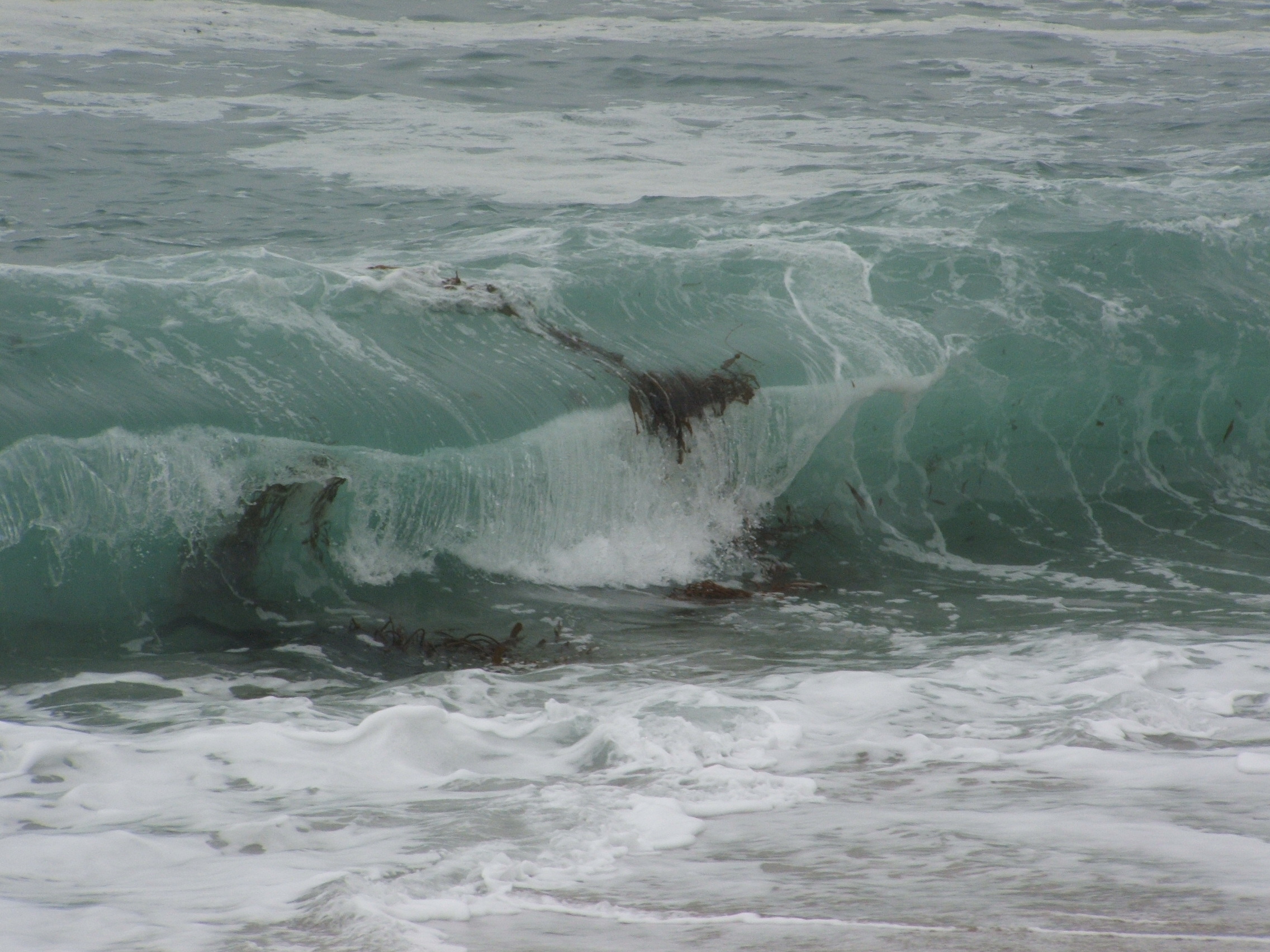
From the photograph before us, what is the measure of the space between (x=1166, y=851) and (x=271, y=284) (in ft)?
16.5

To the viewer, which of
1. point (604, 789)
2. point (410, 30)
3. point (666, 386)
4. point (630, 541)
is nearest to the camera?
point (604, 789)

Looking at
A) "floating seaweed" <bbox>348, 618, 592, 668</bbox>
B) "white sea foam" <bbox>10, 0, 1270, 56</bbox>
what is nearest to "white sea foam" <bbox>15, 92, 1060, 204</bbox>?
"white sea foam" <bbox>10, 0, 1270, 56</bbox>

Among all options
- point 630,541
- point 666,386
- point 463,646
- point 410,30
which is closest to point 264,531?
point 463,646

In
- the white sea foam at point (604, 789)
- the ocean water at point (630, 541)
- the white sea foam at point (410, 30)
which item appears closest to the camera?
the white sea foam at point (604, 789)

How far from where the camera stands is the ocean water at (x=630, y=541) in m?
2.27

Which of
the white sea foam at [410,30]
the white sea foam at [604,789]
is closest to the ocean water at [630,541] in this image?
the white sea foam at [604,789]

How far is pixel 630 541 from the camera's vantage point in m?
5.36

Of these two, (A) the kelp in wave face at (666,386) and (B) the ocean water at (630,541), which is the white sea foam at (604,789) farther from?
(A) the kelp in wave face at (666,386)

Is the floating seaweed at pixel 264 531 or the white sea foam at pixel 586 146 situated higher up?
the white sea foam at pixel 586 146

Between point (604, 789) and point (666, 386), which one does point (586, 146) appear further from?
point (604, 789)

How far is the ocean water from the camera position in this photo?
2268 mm

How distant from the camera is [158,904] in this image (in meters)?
2.17

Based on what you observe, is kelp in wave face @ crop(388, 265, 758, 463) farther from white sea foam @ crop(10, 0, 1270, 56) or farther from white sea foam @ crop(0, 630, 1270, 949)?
white sea foam @ crop(10, 0, 1270, 56)

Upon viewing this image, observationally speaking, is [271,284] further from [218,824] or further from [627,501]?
[218,824]
